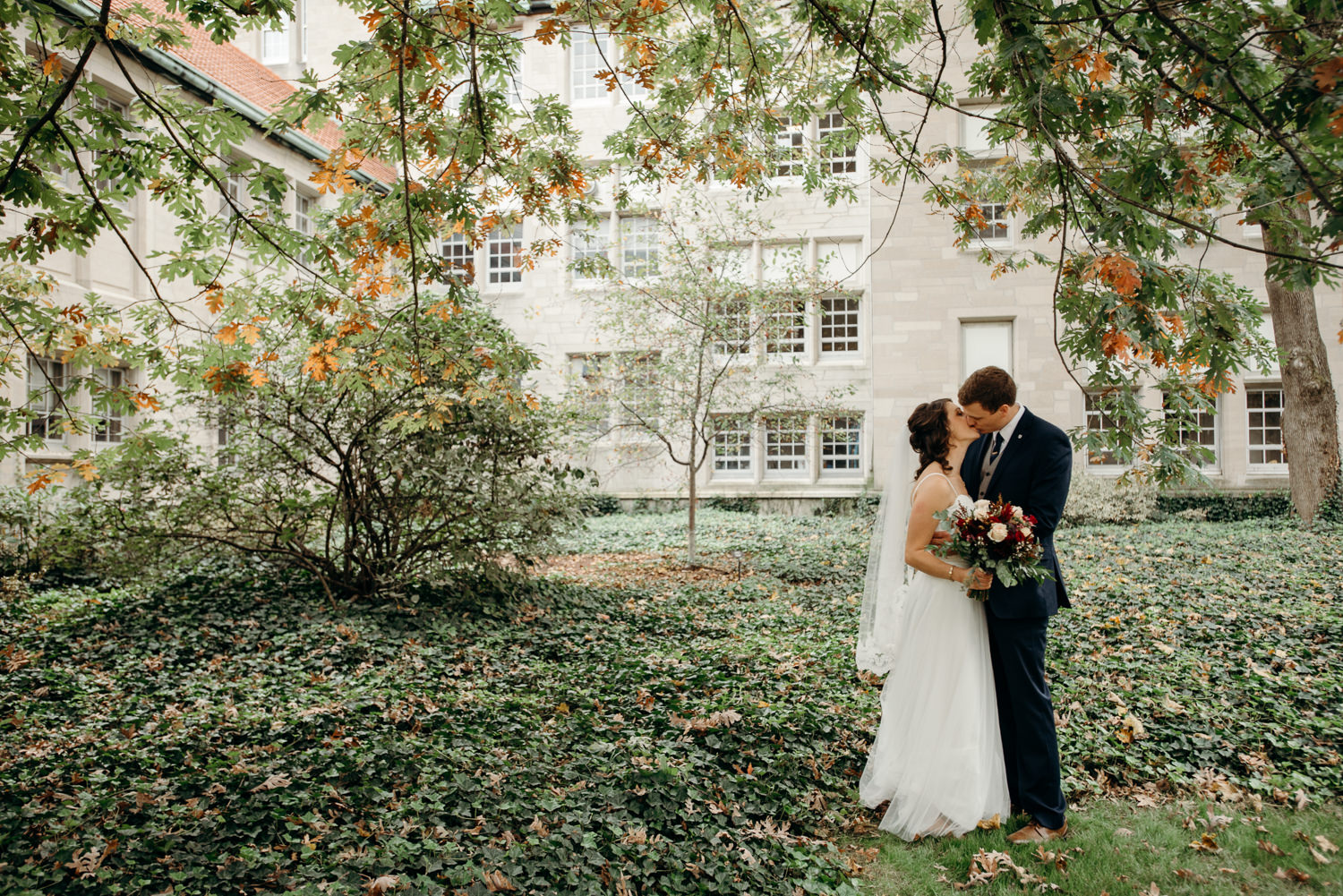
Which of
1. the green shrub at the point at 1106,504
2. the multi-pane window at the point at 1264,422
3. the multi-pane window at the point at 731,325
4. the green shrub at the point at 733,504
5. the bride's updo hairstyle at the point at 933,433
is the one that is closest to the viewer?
the bride's updo hairstyle at the point at 933,433

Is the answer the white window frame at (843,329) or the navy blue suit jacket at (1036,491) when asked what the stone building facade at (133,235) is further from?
the white window frame at (843,329)

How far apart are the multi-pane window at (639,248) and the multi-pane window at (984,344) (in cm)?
814

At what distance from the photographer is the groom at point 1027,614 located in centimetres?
392

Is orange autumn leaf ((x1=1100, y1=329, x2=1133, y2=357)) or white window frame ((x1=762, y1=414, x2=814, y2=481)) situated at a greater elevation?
orange autumn leaf ((x1=1100, y1=329, x2=1133, y2=357))

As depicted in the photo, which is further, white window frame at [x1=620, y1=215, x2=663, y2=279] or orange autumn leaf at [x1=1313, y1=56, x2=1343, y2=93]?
white window frame at [x1=620, y1=215, x2=663, y2=279]

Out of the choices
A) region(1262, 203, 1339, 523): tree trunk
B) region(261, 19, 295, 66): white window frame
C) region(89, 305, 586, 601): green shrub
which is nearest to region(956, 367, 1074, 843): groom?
region(89, 305, 586, 601): green shrub

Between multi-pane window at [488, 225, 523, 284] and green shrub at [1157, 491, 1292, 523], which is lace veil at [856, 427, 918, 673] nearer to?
green shrub at [1157, 491, 1292, 523]

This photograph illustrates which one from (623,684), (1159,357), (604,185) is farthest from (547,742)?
(604,185)

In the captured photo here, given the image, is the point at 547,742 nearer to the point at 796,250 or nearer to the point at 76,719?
the point at 76,719

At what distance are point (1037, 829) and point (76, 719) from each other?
5.94 metres

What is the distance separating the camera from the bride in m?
3.98

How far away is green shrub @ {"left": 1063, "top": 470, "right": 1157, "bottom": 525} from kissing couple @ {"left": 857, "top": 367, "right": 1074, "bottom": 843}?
44.6 ft

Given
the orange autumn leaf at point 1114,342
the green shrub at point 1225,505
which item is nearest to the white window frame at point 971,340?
the green shrub at point 1225,505

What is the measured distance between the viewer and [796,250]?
14.4 m
